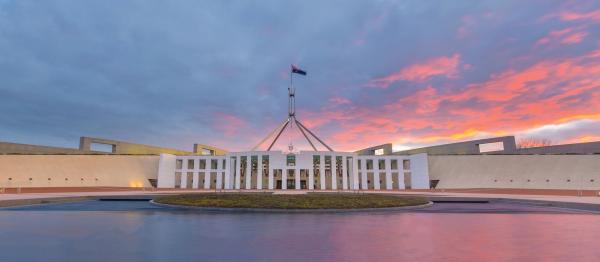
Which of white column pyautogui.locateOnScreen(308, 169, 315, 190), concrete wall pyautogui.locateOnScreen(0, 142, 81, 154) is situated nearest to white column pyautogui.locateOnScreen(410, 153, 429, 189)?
white column pyautogui.locateOnScreen(308, 169, 315, 190)

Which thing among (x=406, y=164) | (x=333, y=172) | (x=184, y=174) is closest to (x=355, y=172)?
(x=333, y=172)

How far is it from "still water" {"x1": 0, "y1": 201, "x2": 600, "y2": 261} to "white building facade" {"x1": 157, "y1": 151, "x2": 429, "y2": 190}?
4450 cm

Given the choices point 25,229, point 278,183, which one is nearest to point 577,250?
point 25,229

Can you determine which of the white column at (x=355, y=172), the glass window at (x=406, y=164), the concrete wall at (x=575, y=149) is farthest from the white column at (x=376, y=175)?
the concrete wall at (x=575, y=149)

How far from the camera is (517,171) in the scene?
56250 millimetres

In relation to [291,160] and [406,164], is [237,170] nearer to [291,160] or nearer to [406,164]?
[291,160]

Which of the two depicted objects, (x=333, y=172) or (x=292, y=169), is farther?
(x=292, y=169)

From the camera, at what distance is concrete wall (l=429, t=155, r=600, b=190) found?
2020 inches

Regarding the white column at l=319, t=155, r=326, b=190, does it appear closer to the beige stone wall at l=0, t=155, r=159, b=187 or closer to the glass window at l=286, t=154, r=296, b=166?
the glass window at l=286, t=154, r=296, b=166

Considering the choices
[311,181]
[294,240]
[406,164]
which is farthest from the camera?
[406,164]

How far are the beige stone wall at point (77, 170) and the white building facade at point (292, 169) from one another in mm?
5261

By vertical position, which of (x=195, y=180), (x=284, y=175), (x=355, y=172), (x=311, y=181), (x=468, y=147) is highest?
(x=468, y=147)

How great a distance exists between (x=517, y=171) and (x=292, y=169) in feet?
142

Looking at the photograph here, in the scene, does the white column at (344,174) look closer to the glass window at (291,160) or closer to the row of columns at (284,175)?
the row of columns at (284,175)
